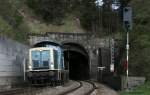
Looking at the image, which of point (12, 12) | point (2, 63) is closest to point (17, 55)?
point (2, 63)

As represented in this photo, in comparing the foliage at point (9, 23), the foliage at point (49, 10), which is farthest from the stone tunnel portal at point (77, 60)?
the foliage at point (9, 23)

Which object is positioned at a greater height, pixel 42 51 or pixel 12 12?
pixel 12 12

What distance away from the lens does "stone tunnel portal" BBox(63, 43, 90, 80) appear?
7412 centimetres

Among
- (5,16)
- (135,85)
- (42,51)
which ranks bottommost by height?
(135,85)

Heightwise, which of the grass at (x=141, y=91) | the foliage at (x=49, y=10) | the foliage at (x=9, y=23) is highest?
the foliage at (x=49, y=10)

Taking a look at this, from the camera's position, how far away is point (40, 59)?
41.3 meters

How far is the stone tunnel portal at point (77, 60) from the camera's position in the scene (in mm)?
74125

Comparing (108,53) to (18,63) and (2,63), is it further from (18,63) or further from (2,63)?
(2,63)

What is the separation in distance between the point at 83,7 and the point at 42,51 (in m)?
41.8

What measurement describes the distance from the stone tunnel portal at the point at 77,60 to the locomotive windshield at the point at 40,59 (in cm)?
2781

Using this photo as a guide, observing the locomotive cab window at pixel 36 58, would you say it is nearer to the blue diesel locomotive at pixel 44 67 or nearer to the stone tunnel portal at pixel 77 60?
the blue diesel locomotive at pixel 44 67

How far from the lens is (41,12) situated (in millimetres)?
77312

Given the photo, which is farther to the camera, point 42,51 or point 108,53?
point 108,53

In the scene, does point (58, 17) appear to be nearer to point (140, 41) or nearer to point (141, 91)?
point (140, 41)
